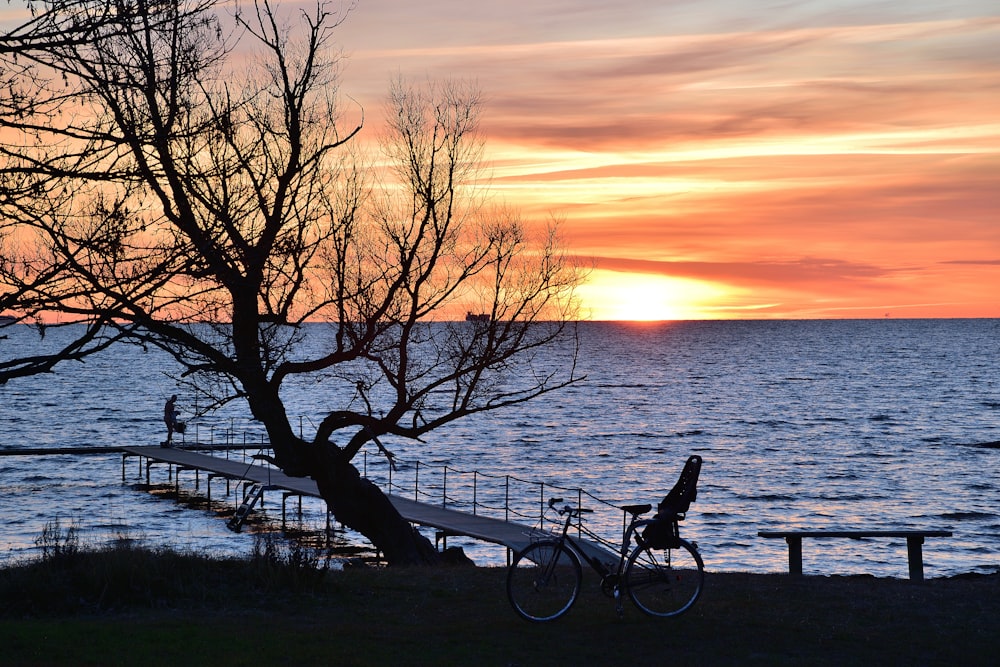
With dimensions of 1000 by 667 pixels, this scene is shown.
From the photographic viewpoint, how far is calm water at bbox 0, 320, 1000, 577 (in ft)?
110

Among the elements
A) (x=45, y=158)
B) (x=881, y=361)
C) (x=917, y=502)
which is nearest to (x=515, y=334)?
(x=45, y=158)

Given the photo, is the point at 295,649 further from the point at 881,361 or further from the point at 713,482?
the point at 881,361

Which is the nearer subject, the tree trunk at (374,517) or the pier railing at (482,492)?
the tree trunk at (374,517)

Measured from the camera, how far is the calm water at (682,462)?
3350 centimetres

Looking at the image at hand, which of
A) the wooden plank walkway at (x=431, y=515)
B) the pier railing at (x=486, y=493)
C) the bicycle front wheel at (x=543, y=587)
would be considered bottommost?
the pier railing at (x=486, y=493)

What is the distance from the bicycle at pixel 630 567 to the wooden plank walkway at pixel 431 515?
42 centimetres

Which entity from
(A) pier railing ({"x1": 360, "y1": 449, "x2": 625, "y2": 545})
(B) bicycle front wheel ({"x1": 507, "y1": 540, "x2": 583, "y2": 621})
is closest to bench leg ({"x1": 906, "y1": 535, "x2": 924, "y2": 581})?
(B) bicycle front wheel ({"x1": 507, "y1": 540, "x2": 583, "y2": 621})

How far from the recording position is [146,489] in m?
44.8

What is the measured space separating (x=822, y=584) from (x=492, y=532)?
415 inches

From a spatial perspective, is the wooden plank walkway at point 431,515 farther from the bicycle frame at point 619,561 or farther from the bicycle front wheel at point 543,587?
the bicycle front wheel at point 543,587

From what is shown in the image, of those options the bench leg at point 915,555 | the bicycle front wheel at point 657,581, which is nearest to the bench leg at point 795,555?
the bench leg at point 915,555

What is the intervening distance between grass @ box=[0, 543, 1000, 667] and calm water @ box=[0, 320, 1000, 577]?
23.2ft

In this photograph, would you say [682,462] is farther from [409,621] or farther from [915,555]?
[409,621]

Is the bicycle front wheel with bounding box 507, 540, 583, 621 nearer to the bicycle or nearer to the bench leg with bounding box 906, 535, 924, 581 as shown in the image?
the bicycle
